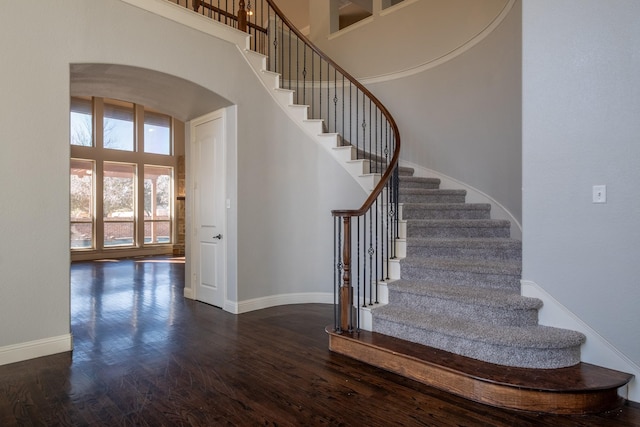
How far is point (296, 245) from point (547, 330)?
117 inches

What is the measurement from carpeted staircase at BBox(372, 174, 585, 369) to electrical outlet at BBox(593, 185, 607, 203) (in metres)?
0.81

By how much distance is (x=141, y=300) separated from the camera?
16.8 feet

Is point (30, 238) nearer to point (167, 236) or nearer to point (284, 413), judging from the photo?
point (284, 413)

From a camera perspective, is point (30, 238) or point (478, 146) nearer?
point (30, 238)

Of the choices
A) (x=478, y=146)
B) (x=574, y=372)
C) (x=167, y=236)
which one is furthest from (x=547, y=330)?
(x=167, y=236)

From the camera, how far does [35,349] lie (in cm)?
307

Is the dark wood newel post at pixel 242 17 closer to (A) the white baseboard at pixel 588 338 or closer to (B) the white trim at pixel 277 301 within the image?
(B) the white trim at pixel 277 301

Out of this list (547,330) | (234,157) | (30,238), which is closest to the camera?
(547,330)

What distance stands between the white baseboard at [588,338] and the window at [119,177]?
32.3 feet

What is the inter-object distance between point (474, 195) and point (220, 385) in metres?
3.95

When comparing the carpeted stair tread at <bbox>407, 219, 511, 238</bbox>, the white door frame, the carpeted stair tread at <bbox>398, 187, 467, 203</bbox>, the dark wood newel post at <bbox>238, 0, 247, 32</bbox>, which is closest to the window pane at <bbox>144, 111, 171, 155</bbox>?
the white door frame

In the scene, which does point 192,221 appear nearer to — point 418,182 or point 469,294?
point 418,182

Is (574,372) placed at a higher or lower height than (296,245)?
lower

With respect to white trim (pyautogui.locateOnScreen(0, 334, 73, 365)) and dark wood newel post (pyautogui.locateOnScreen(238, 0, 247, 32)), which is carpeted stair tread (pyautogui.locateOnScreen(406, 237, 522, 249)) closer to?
white trim (pyautogui.locateOnScreen(0, 334, 73, 365))
